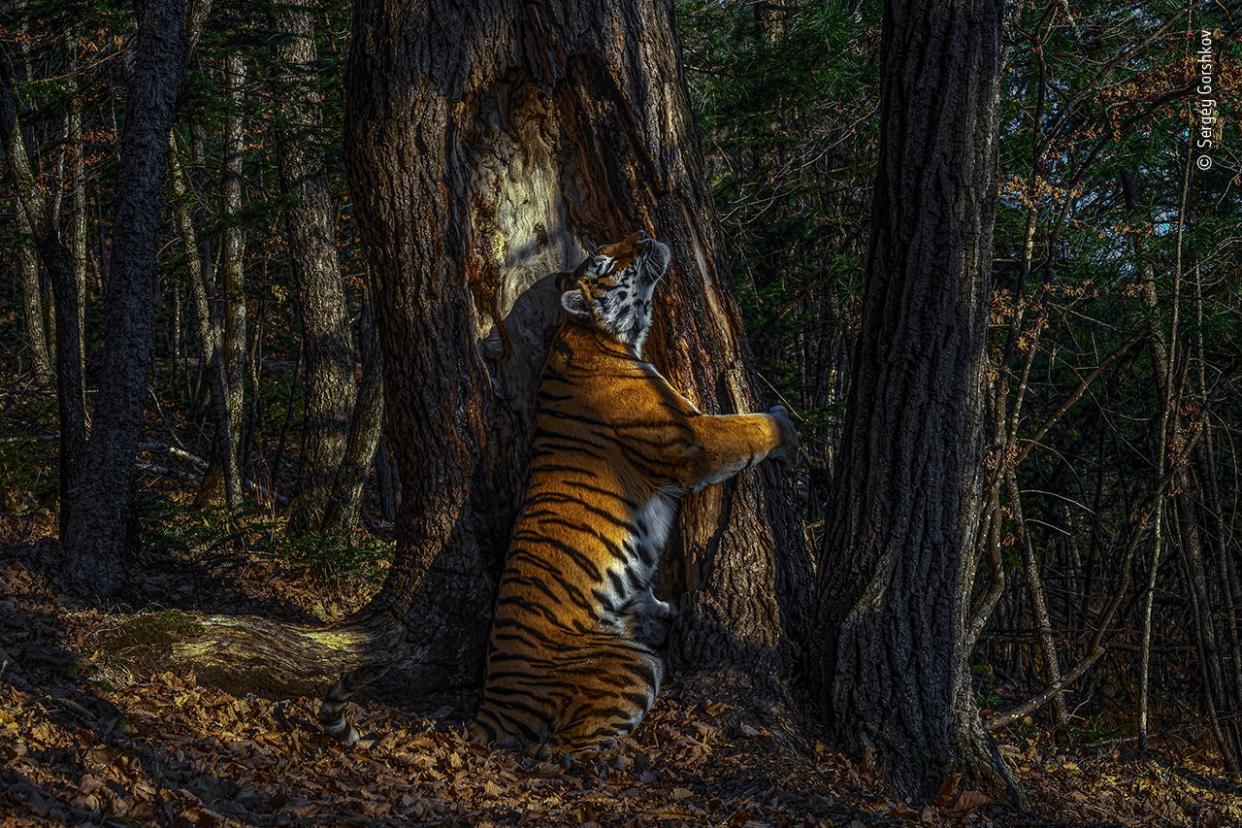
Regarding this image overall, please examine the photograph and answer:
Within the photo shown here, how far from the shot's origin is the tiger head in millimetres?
5453

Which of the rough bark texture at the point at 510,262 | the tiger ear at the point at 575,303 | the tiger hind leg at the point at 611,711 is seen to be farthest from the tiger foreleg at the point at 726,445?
the tiger hind leg at the point at 611,711

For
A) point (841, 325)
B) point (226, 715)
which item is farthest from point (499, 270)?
point (841, 325)

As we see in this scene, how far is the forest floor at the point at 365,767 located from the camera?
3.88 meters

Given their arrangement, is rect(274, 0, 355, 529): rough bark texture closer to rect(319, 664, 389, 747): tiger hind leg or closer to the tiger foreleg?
rect(319, 664, 389, 747): tiger hind leg

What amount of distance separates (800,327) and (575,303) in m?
5.60

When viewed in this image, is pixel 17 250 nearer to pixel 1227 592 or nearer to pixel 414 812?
pixel 414 812

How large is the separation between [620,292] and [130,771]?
9.93 ft

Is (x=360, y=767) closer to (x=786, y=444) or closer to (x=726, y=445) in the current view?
(x=726, y=445)

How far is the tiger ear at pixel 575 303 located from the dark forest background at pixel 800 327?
15.5 inches

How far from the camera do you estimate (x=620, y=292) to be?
546 cm

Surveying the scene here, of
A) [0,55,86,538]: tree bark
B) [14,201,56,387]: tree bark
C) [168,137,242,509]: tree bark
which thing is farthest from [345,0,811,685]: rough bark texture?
[14,201,56,387]: tree bark

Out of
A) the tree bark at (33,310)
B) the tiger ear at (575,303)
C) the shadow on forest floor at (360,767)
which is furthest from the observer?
the tree bark at (33,310)

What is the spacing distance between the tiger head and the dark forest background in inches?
7.8

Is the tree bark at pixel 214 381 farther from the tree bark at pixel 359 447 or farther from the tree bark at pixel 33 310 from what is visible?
the tree bark at pixel 33 310
